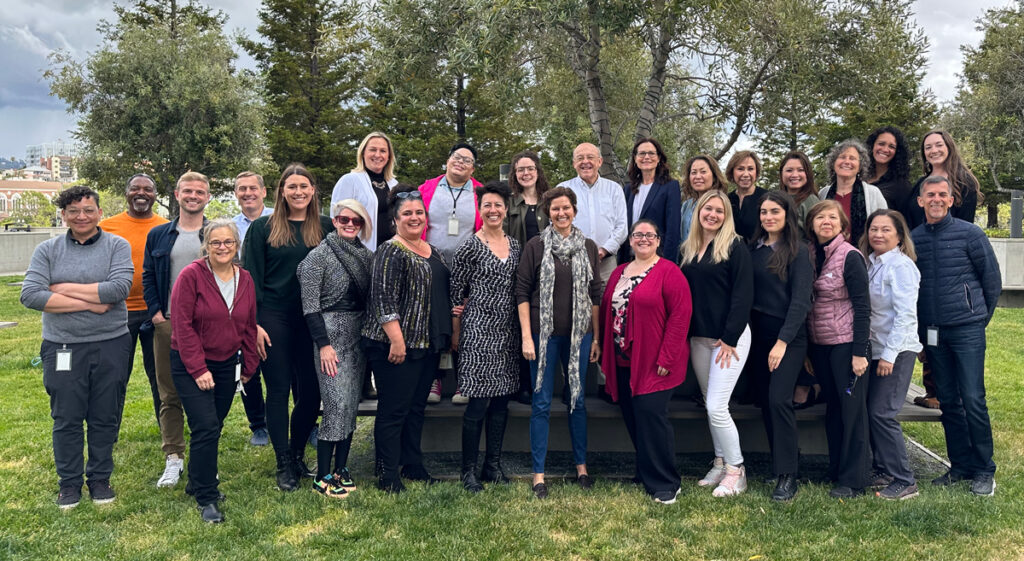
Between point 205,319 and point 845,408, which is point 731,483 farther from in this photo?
point 205,319

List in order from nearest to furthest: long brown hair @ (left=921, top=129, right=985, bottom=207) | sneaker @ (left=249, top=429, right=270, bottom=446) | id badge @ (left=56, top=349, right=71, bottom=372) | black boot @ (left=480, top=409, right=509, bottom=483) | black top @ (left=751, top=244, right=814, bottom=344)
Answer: id badge @ (left=56, top=349, right=71, bottom=372), black top @ (left=751, top=244, right=814, bottom=344), black boot @ (left=480, top=409, right=509, bottom=483), long brown hair @ (left=921, top=129, right=985, bottom=207), sneaker @ (left=249, top=429, right=270, bottom=446)

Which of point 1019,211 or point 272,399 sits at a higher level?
point 1019,211

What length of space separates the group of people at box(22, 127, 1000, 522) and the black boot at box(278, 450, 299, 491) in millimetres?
21

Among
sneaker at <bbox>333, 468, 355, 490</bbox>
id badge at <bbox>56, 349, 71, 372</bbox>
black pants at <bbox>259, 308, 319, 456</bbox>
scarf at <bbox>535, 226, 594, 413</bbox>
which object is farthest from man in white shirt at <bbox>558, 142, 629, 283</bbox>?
id badge at <bbox>56, 349, 71, 372</bbox>

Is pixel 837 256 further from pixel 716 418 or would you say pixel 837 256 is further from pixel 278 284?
pixel 278 284

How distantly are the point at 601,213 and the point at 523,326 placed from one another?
1.32 m

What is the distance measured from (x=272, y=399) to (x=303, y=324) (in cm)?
53

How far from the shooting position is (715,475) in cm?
491

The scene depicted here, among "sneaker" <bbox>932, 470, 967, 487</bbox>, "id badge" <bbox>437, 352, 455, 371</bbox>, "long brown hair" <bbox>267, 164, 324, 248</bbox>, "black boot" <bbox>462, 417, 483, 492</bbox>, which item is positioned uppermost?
"long brown hair" <bbox>267, 164, 324, 248</bbox>

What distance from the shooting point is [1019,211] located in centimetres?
1756

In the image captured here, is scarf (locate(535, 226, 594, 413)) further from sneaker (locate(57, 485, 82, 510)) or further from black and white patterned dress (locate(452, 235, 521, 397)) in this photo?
sneaker (locate(57, 485, 82, 510))

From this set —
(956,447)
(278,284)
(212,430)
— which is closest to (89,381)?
(212,430)

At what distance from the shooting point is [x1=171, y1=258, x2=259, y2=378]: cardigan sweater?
415 centimetres

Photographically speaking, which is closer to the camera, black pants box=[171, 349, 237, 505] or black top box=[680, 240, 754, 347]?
black pants box=[171, 349, 237, 505]
